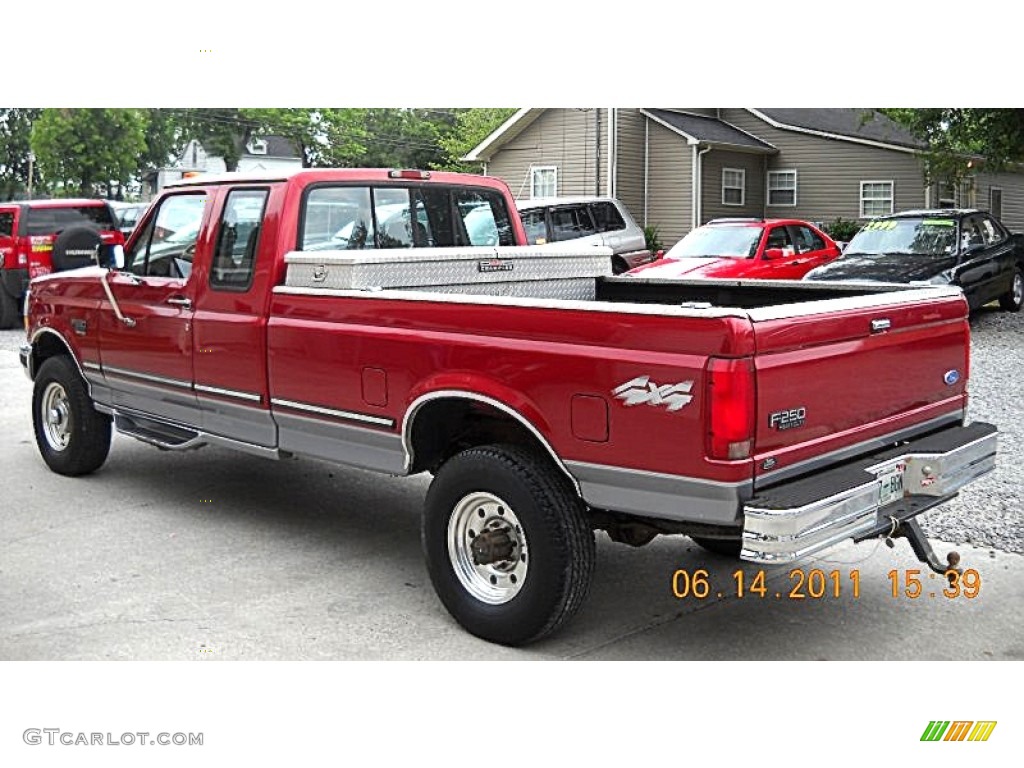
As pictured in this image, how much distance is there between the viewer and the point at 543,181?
18719mm

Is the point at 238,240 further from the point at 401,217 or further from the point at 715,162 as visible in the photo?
the point at 715,162

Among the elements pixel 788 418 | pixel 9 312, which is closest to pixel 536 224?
pixel 9 312

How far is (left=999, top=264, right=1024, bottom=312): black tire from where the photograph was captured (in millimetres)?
14344

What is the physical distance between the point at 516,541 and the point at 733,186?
56.6ft

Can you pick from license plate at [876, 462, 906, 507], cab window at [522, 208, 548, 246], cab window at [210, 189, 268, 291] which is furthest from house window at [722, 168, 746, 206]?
license plate at [876, 462, 906, 507]

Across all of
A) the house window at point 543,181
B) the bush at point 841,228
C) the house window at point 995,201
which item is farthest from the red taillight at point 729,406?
the bush at point 841,228

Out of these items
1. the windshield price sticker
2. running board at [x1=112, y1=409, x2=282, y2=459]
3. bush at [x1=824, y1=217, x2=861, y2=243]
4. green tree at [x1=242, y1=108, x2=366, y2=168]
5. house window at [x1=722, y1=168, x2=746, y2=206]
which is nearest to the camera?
running board at [x1=112, y1=409, x2=282, y2=459]

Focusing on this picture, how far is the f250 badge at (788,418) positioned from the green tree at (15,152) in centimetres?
451

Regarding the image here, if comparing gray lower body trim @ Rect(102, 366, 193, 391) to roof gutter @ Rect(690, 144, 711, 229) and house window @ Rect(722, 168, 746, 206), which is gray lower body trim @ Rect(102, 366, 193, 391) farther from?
house window @ Rect(722, 168, 746, 206)

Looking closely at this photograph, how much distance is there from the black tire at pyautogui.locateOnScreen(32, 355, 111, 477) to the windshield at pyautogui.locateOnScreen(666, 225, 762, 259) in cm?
805

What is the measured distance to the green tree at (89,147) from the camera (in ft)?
23.1

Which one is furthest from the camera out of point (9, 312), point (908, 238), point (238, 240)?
point (9, 312)

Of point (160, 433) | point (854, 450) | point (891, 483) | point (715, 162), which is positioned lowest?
point (160, 433)
